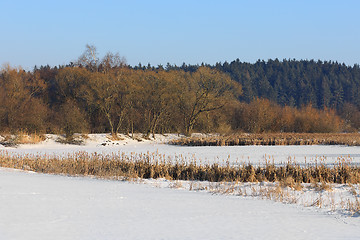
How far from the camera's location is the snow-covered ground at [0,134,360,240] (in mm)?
6641

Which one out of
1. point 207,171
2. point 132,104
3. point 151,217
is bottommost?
point 151,217

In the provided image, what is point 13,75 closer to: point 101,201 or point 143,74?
point 143,74

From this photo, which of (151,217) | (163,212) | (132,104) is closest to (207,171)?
(163,212)

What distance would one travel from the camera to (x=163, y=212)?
332 inches

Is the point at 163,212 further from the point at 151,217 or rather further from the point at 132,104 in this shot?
the point at 132,104

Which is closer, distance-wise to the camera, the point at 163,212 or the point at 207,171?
the point at 163,212

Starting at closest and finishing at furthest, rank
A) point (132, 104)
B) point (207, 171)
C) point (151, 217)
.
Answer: point (151, 217) < point (207, 171) < point (132, 104)

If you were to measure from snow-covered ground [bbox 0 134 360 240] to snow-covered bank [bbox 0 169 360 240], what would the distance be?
0.04 feet

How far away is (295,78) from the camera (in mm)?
138000

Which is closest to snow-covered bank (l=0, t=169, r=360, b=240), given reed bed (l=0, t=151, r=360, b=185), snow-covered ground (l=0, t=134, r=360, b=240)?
snow-covered ground (l=0, t=134, r=360, b=240)

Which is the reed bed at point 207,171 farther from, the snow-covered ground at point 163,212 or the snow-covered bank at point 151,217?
the snow-covered bank at point 151,217

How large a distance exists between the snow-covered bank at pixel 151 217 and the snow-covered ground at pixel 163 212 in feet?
0.04

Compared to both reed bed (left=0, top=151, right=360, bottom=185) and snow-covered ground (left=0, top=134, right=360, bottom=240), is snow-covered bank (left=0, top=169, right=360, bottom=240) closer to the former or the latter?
snow-covered ground (left=0, top=134, right=360, bottom=240)

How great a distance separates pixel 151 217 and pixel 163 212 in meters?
0.56
